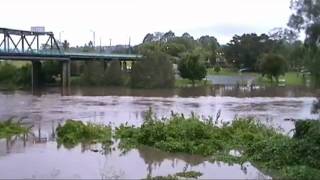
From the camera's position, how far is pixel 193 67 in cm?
7906

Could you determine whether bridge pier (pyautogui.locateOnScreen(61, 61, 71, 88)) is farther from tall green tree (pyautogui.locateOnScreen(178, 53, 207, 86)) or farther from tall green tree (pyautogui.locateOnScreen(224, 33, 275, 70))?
tall green tree (pyautogui.locateOnScreen(224, 33, 275, 70))

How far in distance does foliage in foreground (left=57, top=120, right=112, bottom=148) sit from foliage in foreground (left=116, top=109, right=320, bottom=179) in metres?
0.85

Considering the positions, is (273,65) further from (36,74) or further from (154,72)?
(36,74)

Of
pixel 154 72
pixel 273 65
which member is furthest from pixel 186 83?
pixel 273 65

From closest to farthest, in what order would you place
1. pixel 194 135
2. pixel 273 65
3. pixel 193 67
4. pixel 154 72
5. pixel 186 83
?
pixel 194 135 → pixel 154 72 → pixel 273 65 → pixel 193 67 → pixel 186 83

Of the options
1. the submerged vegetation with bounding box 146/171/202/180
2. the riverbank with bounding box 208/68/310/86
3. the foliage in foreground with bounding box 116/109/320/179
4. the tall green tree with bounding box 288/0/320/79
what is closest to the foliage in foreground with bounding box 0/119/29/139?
the foliage in foreground with bounding box 116/109/320/179

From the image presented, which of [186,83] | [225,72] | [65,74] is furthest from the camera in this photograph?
[225,72]

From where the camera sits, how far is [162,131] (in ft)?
75.6

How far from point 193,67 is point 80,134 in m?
55.3

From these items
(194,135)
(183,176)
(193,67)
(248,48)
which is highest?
(248,48)

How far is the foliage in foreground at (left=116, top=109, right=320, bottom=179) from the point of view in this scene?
58.0 feet

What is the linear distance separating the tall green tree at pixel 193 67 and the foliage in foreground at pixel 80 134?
54242 millimetres

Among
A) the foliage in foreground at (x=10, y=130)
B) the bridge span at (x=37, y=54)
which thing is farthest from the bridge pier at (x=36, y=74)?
the foliage in foreground at (x=10, y=130)

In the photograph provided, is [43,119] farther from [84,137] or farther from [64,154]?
[64,154]
